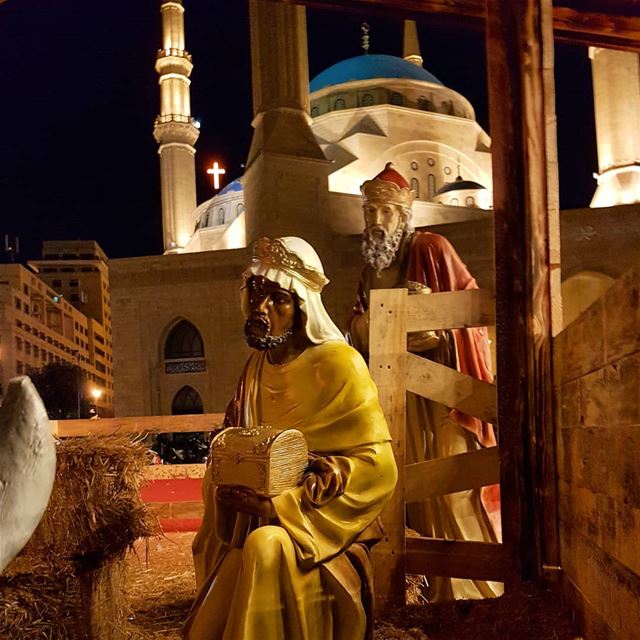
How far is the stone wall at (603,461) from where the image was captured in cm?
241

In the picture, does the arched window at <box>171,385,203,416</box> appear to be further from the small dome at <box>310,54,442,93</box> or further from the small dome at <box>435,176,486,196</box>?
Result: the small dome at <box>310,54,442,93</box>

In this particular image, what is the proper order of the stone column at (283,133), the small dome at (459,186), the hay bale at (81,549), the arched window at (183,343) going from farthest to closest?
1. the small dome at (459,186)
2. the arched window at (183,343)
3. the stone column at (283,133)
4. the hay bale at (81,549)

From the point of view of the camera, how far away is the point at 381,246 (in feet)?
18.1

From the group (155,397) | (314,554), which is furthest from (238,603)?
(155,397)

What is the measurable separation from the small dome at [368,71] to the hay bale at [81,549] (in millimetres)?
39371

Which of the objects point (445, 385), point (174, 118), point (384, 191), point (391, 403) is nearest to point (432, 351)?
point (445, 385)

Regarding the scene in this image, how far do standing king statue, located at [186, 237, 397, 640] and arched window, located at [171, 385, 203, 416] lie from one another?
25.1 meters

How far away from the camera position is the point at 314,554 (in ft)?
8.62

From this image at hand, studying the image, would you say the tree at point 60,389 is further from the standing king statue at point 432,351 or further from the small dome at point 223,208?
the standing king statue at point 432,351

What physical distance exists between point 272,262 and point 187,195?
33.3m

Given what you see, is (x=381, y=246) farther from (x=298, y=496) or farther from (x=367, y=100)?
(x=367, y=100)

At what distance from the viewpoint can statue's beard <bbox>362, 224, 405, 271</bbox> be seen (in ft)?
18.1

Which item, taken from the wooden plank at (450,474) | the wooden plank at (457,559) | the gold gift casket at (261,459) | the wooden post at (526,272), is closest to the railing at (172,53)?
the wooden post at (526,272)

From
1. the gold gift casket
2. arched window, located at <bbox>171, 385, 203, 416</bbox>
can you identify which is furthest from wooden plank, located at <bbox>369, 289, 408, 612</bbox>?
arched window, located at <bbox>171, 385, 203, 416</bbox>
